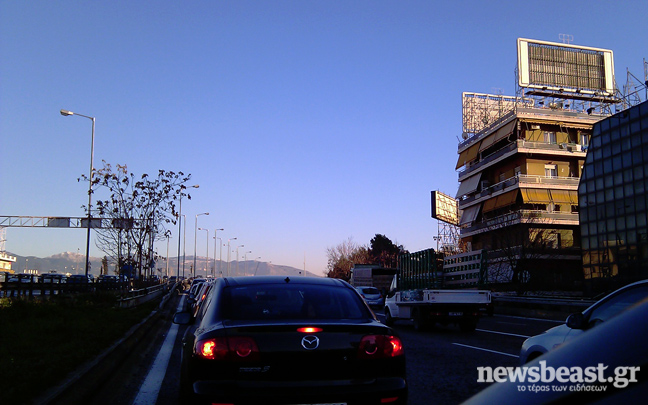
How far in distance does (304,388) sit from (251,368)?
0.41 m

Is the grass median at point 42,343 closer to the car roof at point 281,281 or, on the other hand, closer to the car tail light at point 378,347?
the car roof at point 281,281

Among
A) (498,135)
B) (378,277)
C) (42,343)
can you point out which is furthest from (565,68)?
(42,343)

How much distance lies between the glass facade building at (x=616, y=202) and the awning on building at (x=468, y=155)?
36523 millimetres

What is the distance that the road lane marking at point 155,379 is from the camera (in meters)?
7.48

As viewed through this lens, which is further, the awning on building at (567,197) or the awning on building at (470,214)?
the awning on building at (470,214)

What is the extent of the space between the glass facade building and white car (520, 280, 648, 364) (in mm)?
20754

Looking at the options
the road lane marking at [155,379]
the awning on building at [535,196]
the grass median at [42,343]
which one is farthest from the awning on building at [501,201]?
the road lane marking at [155,379]

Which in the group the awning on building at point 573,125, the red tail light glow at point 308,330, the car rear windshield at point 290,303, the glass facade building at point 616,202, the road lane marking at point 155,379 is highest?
the awning on building at point 573,125

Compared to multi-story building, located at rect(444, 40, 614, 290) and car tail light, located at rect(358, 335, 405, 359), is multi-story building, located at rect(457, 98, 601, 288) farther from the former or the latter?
car tail light, located at rect(358, 335, 405, 359)

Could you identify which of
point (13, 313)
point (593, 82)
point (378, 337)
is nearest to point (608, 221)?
point (13, 313)

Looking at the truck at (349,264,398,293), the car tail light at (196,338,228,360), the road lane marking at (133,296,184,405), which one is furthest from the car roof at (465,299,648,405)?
the truck at (349,264,398,293)

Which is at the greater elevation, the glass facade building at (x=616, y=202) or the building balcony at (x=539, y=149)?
the building balcony at (x=539, y=149)

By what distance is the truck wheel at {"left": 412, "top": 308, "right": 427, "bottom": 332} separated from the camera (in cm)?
1886

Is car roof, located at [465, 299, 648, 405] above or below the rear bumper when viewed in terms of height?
above
